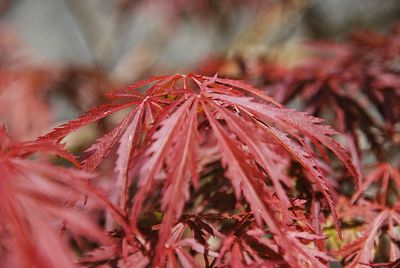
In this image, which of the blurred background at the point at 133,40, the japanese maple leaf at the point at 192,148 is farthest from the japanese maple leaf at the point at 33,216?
the blurred background at the point at 133,40

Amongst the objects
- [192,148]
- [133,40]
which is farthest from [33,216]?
[133,40]

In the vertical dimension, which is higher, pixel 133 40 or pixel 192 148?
pixel 133 40

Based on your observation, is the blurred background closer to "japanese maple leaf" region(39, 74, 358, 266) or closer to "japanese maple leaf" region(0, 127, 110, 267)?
"japanese maple leaf" region(39, 74, 358, 266)

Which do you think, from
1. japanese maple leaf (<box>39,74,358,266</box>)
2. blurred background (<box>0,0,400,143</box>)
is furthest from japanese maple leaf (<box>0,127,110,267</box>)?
blurred background (<box>0,0,400,143</box>)

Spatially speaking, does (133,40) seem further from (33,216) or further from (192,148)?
(33,216)

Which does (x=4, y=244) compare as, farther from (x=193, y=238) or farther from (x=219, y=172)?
(x=219, y=172)
